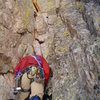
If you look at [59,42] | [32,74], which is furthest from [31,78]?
[59,42]

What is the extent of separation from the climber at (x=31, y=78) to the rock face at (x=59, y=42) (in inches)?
23.0

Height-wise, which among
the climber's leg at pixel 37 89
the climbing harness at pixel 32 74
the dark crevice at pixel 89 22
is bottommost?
the climber's leg at pixel 37 89

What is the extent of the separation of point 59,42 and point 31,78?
2845mm

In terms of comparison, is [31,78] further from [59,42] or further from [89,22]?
[89,22]

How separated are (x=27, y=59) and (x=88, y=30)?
3.65m

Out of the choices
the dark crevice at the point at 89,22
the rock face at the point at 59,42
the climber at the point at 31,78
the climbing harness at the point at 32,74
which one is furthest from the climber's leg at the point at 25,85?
the dark crevice at the point at 89,22

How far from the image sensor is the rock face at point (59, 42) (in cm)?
736

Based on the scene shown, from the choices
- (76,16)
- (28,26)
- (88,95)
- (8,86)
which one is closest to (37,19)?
(28,26)

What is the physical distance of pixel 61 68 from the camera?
9.53 metres

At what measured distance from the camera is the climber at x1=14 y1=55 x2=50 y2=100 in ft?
30.7

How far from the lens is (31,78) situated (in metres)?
9.77

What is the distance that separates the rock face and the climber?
58 cm

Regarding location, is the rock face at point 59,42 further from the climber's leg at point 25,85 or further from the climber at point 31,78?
the climber's leg at point 25,85

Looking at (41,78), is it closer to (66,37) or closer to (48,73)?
Result: (48,73)
